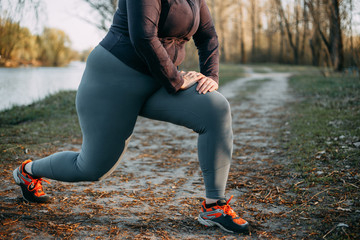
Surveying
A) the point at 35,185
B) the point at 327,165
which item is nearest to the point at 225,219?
the point at 35,185

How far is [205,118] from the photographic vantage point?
202 centimetres

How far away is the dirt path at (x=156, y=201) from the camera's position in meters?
2.22

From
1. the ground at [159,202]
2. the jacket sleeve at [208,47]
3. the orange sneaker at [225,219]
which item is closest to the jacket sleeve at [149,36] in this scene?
the jacket sleeve at [208,47]

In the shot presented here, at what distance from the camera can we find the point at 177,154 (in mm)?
4633

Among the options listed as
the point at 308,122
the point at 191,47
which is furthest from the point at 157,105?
the point at 191,47

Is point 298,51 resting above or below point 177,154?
above

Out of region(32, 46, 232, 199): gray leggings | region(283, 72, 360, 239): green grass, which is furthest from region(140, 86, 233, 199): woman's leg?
region(283, 72, 360, 239): green grass

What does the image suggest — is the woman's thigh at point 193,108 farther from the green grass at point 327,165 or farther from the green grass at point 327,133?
the green grass at point 327,133

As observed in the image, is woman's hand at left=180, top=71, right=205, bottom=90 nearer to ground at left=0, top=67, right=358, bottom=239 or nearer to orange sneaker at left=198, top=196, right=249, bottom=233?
orange sneaker at left=198, top=196, right=249, bottom=233

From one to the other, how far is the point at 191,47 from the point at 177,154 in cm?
1023

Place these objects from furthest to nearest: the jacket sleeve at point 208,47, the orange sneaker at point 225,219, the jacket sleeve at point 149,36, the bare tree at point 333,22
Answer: the bare tree at point 333,22 → the jacket sleeve at point 208,47 → the orange sneaker at point 225,219 → the jacket sleeve at point 149,36

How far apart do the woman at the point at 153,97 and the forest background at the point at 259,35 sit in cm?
419

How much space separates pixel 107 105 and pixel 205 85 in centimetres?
62

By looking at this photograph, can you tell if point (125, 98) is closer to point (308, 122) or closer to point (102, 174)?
point (102, 174)
